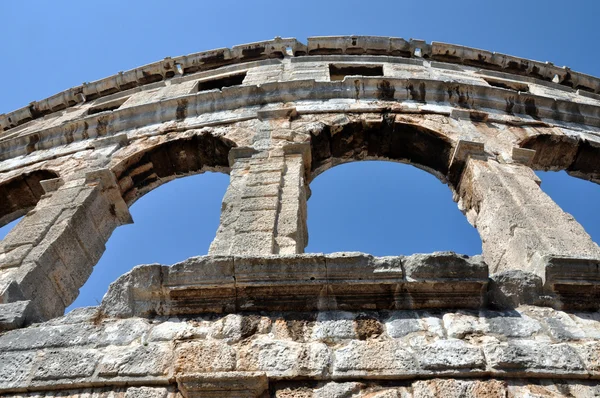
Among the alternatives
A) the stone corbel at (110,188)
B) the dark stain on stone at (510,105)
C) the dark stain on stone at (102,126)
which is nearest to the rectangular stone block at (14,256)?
the stone corbel at (110,188)

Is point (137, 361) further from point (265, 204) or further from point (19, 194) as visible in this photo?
point (19, 194)

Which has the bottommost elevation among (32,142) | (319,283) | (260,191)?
(319,283)

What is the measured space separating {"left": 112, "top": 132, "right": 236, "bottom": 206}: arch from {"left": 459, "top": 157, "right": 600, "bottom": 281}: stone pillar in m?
3.16

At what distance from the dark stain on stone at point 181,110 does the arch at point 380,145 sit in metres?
2.26

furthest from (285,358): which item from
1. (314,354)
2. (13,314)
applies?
(13,314)

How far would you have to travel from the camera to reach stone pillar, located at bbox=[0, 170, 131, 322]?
458 cm

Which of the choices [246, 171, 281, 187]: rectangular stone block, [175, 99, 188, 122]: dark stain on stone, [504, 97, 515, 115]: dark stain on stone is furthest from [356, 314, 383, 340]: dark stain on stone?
[504, 97, 515, 115]: dark stain on stone

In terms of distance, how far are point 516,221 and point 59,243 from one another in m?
4.27

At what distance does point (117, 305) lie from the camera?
11.4 ft

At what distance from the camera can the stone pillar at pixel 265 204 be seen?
435 centimetres

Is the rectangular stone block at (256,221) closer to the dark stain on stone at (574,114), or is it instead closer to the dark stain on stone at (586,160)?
the dark stain on stone at (586,160)

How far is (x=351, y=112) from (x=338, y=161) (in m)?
0.76

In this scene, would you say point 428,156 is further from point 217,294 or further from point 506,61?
point 506,61

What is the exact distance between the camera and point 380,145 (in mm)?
7012
